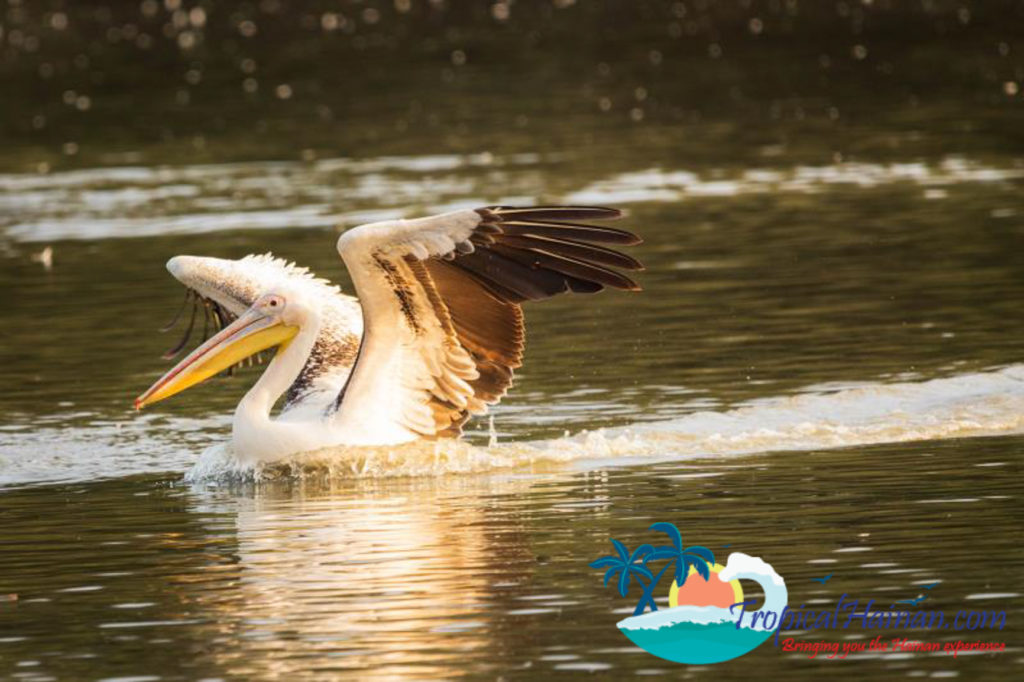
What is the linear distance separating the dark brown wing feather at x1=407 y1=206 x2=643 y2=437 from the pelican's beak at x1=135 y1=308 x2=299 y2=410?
117 cm

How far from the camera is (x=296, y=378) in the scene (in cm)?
1263

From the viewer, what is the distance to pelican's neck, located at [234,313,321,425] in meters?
12.1

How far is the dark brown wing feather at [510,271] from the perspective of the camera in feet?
37.1

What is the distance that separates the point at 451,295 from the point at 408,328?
0.27 metres

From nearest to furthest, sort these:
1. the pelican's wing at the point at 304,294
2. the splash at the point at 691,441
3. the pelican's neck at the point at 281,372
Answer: the splash at the point at 691,441 < the pelican's neck at the point at 281,372 < the pelican's wing at the point at 304,294

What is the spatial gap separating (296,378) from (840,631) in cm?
524

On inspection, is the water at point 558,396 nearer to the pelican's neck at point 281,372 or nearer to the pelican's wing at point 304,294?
the pelican's neck at point 281,372

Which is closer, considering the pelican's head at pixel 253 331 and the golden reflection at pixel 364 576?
the golden reflection at pixel 364 576

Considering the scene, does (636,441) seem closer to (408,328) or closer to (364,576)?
(408,328)

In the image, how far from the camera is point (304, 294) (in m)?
12.6

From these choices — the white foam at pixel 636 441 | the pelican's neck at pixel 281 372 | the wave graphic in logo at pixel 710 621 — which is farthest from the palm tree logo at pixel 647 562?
the pelican's neck at pixel 281 372

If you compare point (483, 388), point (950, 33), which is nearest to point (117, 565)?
point (483, 388)

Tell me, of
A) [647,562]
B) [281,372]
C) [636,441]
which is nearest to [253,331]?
[281,372]

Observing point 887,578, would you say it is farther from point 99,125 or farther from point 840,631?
point 99,125
